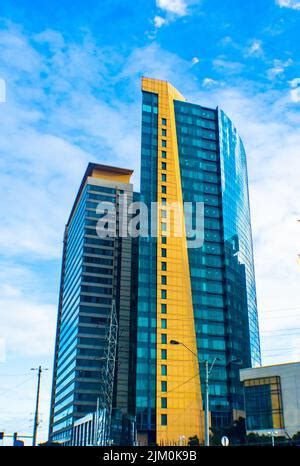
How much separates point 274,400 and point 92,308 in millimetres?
80919

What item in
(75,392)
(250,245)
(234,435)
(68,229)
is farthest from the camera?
(68,229)

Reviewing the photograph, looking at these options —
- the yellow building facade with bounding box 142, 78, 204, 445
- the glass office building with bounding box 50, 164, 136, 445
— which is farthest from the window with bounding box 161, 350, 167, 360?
the glass office building with bounding box 50, 164, 136, 445

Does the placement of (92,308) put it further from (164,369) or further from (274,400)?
(274,400)

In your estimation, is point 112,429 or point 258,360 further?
point 258,360

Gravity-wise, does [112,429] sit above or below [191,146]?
below

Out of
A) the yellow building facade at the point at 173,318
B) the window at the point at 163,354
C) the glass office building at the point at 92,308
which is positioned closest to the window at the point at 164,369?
the yellow building facade at the point at 173,318

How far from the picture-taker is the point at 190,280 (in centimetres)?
12175

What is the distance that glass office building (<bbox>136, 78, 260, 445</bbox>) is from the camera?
110000 millimetres

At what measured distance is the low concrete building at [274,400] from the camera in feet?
220

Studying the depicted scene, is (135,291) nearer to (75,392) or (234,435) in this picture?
(75,392)

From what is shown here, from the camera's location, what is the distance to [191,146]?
137 meters

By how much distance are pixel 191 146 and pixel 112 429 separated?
250ft

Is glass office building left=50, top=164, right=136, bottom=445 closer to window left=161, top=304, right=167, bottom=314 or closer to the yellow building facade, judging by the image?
the yellow building facade
